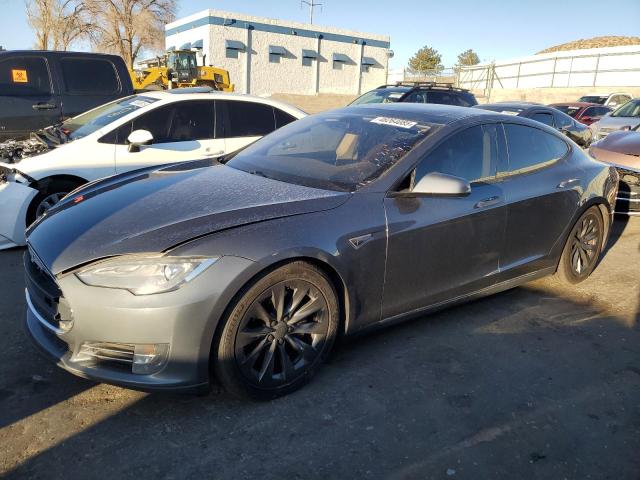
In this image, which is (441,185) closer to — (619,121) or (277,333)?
(277,333)

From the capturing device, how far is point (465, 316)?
13.5 ft

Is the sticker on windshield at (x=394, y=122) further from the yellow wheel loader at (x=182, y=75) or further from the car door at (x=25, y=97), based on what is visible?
the yellow wheel loader at (x=182, y=75)

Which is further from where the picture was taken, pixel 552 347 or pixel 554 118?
pixel 554 118

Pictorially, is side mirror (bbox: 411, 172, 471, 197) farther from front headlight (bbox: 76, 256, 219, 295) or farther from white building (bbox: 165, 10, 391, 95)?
white building (bbox: 165, 10, 391, 95)

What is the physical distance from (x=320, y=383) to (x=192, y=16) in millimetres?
40582

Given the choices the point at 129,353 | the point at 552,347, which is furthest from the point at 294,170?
the point at 552,347

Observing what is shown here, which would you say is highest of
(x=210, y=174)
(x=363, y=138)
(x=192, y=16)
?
(x=192, y=16)

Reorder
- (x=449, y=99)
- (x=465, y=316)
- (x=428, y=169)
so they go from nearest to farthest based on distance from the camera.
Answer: (x=428, y=169)
(x=465, y=316)
(x=449, y=99)

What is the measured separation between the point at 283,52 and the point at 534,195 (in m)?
39.9

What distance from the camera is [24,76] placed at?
731 cm

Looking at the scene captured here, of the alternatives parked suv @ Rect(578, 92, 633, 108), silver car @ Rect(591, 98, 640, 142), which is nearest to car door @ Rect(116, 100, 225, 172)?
silver car @ Rect(591, 98, 640, 142)

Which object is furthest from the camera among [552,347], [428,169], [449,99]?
[449,99]

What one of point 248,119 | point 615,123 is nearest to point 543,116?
point 615,123

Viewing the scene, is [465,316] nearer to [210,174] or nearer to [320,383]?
[320,383]
